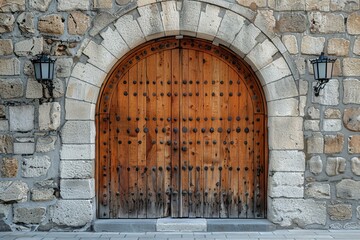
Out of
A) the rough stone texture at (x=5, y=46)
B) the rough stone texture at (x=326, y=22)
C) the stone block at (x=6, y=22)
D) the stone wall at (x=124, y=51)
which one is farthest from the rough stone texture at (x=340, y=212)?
the stone block at (x=6, y=22)

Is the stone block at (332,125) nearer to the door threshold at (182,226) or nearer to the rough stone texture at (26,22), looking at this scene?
the door threshold at (182,226)

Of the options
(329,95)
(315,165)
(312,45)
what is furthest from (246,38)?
(315,165)

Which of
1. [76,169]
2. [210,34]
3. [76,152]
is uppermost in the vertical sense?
[210,34]

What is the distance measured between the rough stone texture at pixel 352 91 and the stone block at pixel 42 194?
3328mm

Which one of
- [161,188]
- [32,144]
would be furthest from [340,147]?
[32,144]

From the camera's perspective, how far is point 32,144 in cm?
503

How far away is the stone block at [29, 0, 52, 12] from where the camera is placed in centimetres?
506

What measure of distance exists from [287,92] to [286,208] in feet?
4.11

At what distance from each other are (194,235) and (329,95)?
6.88 feet

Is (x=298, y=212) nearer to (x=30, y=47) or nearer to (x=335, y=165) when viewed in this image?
(x=335, y=165)

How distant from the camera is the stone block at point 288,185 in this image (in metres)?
5.03

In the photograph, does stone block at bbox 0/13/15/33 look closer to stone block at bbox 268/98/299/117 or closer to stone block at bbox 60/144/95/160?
stone block at bbox 60/144/95/160

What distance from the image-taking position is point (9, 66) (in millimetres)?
5070

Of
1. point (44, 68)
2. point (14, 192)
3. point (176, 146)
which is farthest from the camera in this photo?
point (176, 146)
